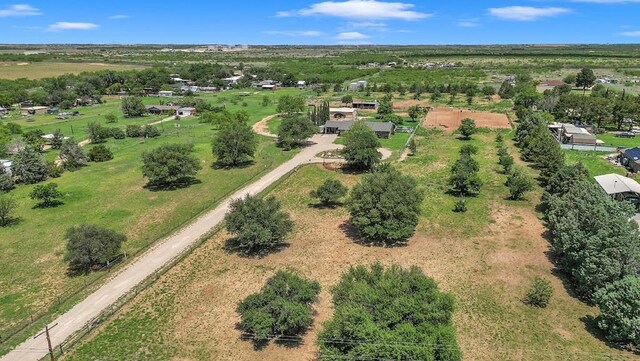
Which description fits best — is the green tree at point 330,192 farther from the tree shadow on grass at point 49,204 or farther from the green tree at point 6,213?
the green tree at point 6,213

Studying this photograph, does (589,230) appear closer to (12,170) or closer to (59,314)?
(59,314)

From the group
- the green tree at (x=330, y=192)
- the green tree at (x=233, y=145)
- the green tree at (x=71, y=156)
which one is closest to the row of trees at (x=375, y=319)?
the green tree at (x=330, y=192)

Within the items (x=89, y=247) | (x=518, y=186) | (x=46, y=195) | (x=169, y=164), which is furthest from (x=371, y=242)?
(x=46, y=195)

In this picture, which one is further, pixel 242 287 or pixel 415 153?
pixel 415 153

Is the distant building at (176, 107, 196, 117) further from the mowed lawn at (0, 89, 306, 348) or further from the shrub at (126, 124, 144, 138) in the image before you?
the mowed lawn at (0, 89, 306, 348)

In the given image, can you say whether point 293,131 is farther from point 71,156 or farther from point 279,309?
point 279,309

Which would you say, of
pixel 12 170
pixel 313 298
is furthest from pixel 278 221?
pixel 12 170

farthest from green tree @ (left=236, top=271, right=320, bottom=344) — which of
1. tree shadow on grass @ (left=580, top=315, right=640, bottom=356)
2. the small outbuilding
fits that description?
the small outbuilding
